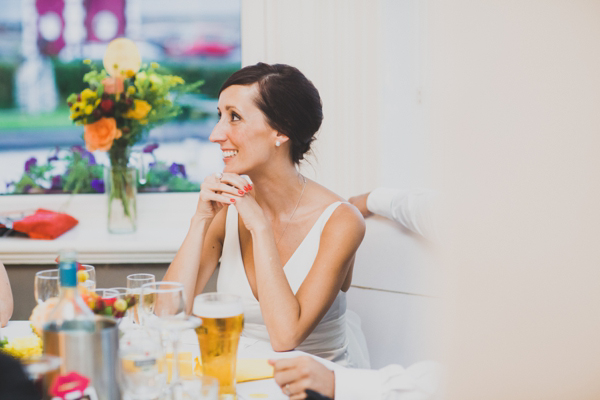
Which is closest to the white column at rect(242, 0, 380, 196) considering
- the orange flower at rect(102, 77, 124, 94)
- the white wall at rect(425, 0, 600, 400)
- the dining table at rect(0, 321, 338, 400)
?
the orange flower at rect(102, 77, 124, 94)

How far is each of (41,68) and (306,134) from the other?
5.16ft

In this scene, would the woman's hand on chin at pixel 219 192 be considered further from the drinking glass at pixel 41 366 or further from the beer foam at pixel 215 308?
the drinking glass at pixel 41 366

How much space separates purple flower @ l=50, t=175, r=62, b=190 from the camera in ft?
8.98

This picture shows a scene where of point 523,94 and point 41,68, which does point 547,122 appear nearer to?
point 523,94

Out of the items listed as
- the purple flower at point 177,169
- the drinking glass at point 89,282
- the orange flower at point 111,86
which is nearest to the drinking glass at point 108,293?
the drinking glass at point 89,282

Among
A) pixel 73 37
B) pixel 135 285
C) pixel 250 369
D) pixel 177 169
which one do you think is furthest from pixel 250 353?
pixel 73 37

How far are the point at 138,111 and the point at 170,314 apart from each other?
5.22ft

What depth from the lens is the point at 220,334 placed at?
0.95 metres

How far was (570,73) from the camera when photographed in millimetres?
393

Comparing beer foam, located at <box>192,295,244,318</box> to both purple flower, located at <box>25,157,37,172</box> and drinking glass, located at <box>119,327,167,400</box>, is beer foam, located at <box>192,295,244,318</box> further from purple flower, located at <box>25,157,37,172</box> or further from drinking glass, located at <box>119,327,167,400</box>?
purple flower, located at <box>25,157,37,172</box>

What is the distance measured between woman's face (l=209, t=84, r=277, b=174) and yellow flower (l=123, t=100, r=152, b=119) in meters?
0.78

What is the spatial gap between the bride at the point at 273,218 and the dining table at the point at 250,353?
243 mm

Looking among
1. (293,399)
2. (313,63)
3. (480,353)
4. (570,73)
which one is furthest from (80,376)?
(313,63)

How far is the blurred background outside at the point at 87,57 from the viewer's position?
2.67 meters
